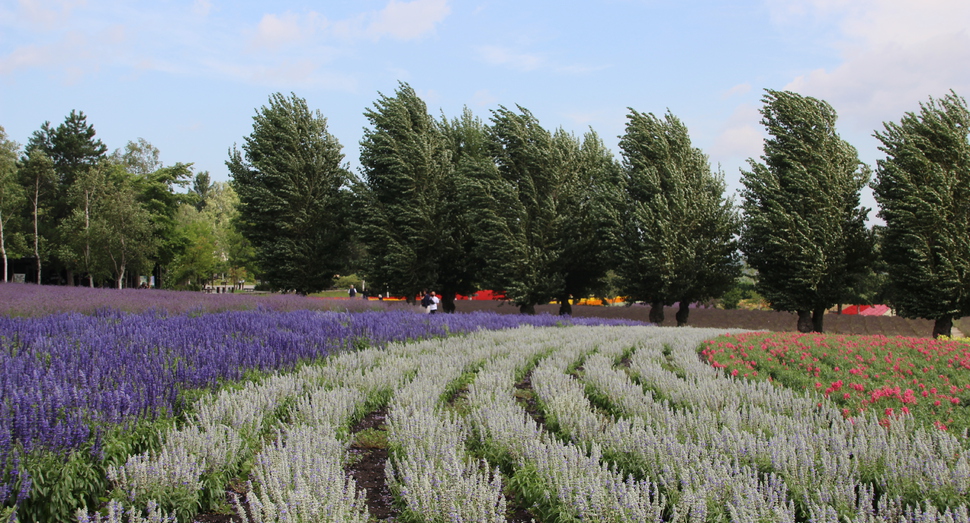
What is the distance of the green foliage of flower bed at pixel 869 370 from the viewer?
6.18 metres

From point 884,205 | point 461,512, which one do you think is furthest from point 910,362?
point 884,205

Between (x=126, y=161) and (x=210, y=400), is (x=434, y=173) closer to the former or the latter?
(x=210, y=400)

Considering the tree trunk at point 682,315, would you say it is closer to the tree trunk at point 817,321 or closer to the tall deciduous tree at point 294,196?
the tree trunk at point 817,321

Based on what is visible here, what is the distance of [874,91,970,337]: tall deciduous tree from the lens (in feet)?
59.4

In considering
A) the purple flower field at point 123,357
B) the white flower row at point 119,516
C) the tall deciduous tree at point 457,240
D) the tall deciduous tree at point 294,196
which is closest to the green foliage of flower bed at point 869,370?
the white flower row at point 119,516

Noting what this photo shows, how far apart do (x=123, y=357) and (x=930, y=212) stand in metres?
22.2

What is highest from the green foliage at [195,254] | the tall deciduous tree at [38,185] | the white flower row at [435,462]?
the tall deciduous tree at [38,185]

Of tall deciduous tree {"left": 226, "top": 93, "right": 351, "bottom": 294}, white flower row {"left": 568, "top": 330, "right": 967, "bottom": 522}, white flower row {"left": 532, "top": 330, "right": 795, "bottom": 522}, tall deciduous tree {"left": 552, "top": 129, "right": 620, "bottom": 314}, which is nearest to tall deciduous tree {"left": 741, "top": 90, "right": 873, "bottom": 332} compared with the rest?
tall deciduous tree {"left": 552, "top": 129, "right": 620, "bottom": 314}

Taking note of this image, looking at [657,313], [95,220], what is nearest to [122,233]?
[95,220]

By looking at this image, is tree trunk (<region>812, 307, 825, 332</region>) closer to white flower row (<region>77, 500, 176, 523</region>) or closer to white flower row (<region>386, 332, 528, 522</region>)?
white flower row (<region>386, 332, 528, 522</region>)

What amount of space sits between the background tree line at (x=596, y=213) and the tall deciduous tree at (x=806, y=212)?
Result: 0.23ft

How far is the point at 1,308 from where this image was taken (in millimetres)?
10523

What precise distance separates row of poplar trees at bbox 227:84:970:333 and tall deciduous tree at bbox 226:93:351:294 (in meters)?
0.09

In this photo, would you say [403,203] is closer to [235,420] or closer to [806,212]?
[806,212]
